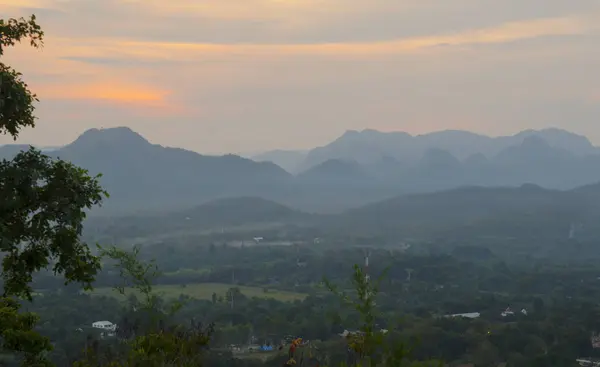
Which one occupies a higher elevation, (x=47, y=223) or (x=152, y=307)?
(x=47, y=223)

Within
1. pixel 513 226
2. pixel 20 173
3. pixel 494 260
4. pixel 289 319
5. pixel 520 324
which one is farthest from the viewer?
pixel 513 226

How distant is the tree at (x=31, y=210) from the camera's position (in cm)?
928

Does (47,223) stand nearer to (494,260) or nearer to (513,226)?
(494,260)

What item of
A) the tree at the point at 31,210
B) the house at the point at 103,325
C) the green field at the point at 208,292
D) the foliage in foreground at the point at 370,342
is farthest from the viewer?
the green field at the point at 208,292

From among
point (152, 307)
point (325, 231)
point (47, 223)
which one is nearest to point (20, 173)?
point (47, 223)

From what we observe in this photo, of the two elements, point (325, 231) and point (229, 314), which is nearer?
point (229, 314)

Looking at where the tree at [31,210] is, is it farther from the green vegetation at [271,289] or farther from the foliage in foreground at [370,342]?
the foliage in foreground at [370,342]

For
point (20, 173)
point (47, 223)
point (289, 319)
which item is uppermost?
point (20, 173)

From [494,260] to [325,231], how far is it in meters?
64.5

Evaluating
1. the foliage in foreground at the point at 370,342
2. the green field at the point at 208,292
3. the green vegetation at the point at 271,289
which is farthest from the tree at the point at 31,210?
the green field at the point at 208,292

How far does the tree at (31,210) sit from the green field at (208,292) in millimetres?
68992

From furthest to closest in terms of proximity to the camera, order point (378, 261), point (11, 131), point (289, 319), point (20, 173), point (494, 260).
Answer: point (494, 260), point (378, 261), point (289, 319), point (11, 131), point (20, 173)

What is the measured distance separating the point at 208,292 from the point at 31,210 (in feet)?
252

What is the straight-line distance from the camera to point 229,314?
63.8m
